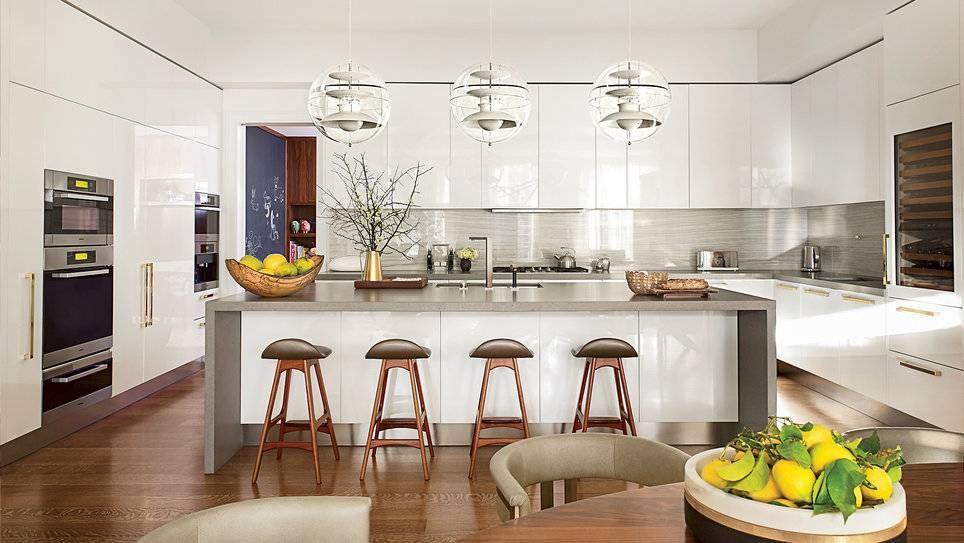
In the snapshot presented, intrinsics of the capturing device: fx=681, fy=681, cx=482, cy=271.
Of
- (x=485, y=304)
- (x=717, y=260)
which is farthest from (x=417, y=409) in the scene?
(x=717, y=260)

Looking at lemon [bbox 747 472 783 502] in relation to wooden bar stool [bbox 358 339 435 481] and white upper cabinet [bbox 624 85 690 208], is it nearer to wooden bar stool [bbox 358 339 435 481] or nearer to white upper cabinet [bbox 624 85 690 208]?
wooden bar stool [bbox 358 339 435 481]

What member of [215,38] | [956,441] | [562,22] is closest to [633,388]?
[956,441]

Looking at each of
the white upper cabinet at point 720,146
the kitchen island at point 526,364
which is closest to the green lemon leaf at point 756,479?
the kitchen island at point 526,364

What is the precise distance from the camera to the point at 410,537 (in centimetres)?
277

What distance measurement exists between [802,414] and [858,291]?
937 mm

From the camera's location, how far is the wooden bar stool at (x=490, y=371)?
3502 mm

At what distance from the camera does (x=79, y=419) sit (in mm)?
4367

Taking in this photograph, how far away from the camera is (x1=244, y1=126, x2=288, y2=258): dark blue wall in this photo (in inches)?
308

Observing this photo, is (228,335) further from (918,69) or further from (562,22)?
(918,69)

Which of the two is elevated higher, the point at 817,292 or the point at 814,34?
the point at 814,34

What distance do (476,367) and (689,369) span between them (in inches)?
49.1

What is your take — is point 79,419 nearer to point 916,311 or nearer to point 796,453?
point 796,453

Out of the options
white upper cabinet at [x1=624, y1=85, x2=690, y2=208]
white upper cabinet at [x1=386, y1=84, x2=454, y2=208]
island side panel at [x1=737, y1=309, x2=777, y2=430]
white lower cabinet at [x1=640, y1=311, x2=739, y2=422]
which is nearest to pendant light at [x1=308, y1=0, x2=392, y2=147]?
white lower cabinet at [x1=640, y1=311, x2=739, y2=422]

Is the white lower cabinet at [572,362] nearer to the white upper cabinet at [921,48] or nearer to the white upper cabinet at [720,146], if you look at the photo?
the white upper cabinet at [921,48]
